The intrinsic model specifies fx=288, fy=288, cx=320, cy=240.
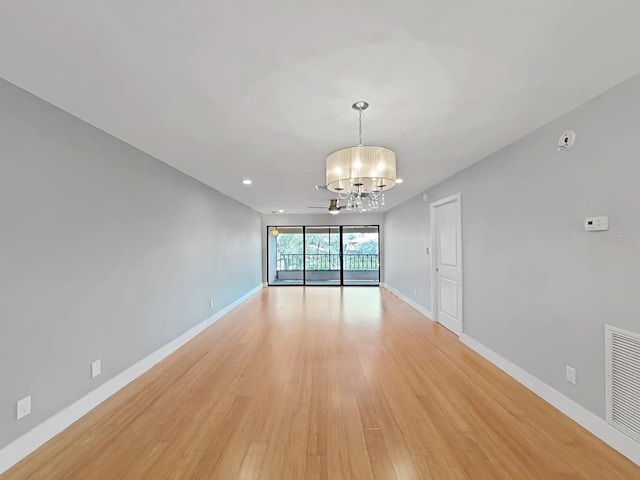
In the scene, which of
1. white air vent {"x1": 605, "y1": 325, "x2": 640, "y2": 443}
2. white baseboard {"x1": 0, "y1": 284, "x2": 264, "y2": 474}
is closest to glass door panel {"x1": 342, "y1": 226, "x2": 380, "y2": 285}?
white baseboard {"x1": 0, "y1": 284, "x2": 264, "y2": 474}

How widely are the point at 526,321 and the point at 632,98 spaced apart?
1.96 meters

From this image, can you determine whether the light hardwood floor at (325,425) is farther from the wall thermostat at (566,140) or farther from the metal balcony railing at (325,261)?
the metal balcony railing at (325,261)

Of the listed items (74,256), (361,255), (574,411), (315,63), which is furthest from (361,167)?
(361,255)

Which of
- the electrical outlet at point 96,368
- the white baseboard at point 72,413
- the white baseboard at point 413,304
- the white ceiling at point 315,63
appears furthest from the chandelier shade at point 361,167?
the white baseboard at point 413,304

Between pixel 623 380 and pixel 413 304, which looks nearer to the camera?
pixel 623 380

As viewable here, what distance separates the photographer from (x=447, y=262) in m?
4.65

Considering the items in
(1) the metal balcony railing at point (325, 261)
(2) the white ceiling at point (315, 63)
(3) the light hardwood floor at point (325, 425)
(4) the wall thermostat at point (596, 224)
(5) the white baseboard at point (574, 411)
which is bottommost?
(3) the light hardwood floor at point (325, 425)

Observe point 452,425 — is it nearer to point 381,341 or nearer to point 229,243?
point 381,341

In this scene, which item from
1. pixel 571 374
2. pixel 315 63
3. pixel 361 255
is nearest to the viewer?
pixel 315 63

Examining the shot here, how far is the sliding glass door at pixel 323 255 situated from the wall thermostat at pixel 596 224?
24.0 ft

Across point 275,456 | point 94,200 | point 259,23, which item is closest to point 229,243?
point 94,200

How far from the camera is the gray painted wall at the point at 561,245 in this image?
1932mm

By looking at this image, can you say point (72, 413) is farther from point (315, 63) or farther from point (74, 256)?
point (315, 63)

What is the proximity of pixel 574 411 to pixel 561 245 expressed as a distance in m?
1.31
